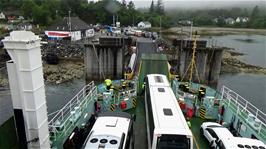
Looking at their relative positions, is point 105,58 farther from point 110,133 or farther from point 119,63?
point 110,133

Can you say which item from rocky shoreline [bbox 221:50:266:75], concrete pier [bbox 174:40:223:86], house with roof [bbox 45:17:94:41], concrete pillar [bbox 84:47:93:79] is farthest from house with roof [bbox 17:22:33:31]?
rocky shoreline [bbox 221:50:266:75]

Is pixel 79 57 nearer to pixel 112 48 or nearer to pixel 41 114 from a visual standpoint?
pixel 112 48

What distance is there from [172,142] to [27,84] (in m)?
5.52

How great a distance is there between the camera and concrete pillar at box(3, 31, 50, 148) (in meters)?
7.77

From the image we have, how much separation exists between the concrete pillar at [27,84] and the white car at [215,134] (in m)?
7.95

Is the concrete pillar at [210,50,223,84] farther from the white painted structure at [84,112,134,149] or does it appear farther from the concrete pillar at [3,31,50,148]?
the concrete pillar at [3,31,50,148]

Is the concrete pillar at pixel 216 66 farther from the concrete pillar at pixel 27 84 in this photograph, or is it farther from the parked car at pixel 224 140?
the concrete pillar at pixel 27 84

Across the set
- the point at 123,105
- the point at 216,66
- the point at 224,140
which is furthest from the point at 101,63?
the point at 224,140

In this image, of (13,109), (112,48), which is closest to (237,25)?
(112,48)

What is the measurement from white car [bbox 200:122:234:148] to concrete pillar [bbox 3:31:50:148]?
7.95 metres

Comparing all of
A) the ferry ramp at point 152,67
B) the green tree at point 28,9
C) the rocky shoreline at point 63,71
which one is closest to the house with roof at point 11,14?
the green tree at point 28,9

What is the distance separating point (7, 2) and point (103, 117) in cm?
11551

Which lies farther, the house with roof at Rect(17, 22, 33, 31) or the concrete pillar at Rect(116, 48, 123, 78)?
the concrete pillar at Rect(116, 48, 123, 78)

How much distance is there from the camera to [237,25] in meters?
155
